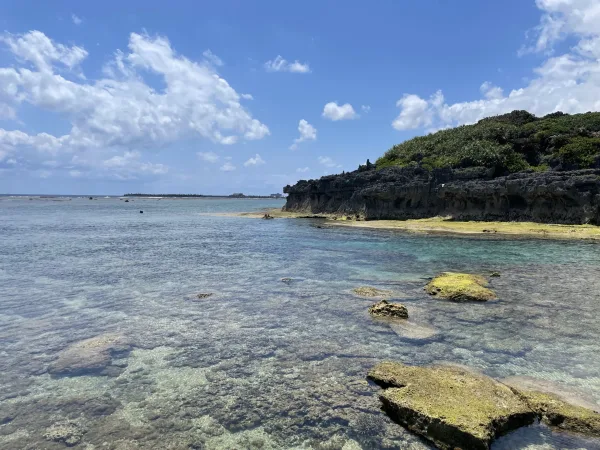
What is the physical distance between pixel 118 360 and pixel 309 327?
741cm

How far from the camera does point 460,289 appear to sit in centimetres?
2147

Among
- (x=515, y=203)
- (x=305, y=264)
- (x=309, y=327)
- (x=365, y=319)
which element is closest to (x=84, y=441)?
(x=309, y=327)

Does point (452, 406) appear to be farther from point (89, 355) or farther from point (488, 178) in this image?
point (488, 178)

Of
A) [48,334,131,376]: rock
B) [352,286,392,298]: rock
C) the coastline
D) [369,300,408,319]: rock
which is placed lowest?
[48,334,131,376]: rock

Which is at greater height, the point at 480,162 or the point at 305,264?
the point at 480,162

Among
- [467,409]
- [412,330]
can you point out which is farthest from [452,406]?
[412,330]

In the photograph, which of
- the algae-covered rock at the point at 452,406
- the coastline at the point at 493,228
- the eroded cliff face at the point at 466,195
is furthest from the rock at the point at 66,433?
the eroded cliff face at the point at 466,195

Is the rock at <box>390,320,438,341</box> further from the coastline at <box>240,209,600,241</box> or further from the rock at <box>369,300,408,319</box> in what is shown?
the coastline at <box>240,209,600,241</box>

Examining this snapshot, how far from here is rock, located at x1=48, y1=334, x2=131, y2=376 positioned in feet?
42.6

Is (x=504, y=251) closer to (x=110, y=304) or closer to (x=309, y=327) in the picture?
(x=309, y=327)

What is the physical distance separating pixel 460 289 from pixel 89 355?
17.7m

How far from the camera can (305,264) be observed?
107 feet

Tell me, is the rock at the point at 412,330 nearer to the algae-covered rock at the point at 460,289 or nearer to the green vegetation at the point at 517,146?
the algae-covered rock at the point at 460,289

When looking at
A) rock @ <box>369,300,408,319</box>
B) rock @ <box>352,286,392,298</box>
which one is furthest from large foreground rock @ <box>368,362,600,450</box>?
rock @ <box>352,286,392,298</box>
